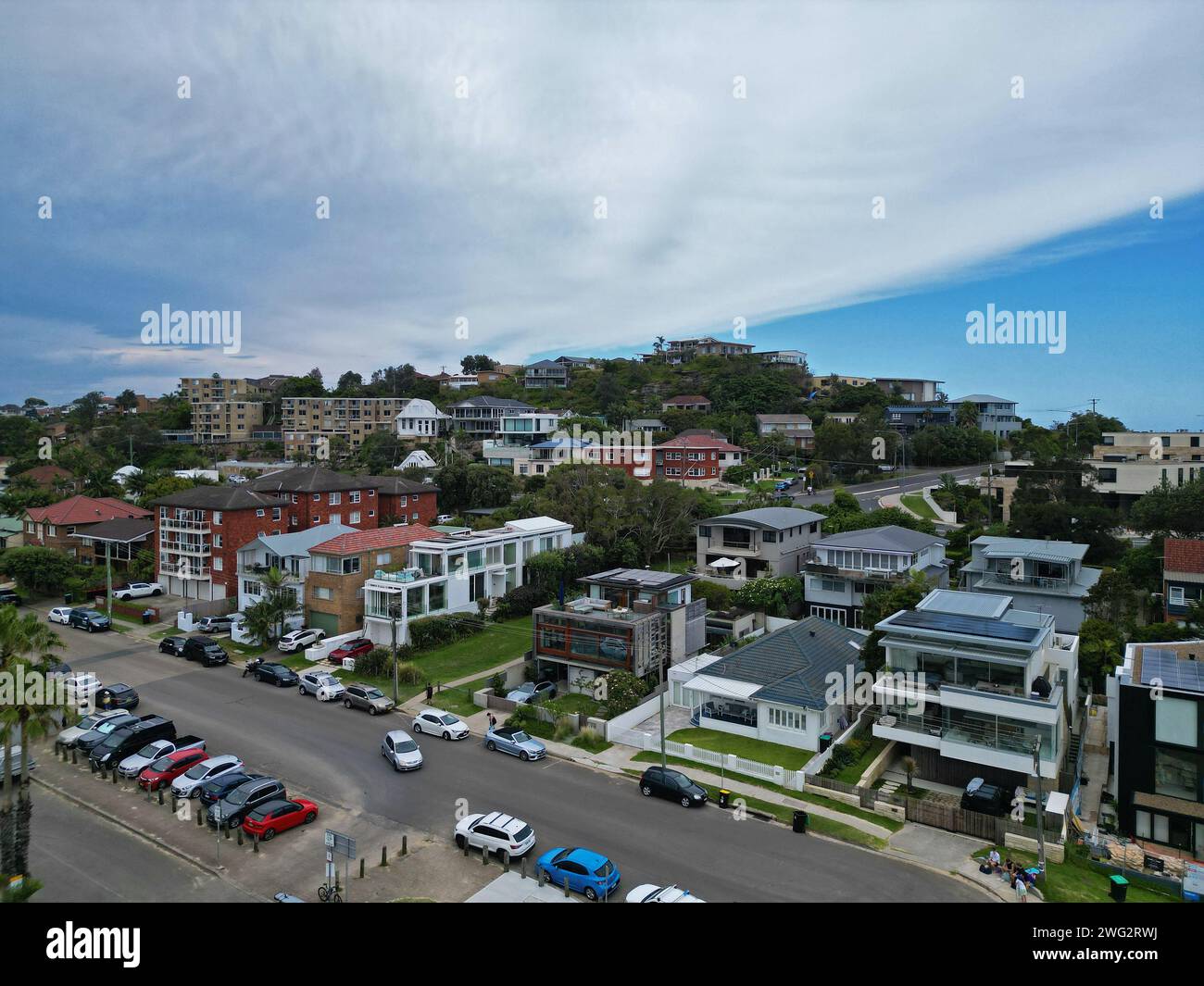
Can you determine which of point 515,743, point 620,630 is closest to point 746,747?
point 620,630

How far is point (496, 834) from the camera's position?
64.9 feet

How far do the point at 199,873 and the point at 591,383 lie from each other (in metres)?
108

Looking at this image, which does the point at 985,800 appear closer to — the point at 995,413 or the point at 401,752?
the point at 401,752

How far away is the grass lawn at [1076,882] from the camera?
1903 cm

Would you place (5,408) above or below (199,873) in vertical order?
above

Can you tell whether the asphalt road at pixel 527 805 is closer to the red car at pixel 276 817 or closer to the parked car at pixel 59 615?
the red car at pixel 276 817

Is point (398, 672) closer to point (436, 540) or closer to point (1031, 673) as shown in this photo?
point (436, 540)

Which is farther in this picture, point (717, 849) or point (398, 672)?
point (398, 672)

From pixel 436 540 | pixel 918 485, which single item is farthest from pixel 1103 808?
pixel 918 485

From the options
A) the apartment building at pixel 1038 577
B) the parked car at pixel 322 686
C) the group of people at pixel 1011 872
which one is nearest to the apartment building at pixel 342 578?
the parked car at pixel 322 686

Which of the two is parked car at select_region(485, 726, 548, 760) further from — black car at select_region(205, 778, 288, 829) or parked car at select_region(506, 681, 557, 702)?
black car at select_region(205, 778, 288, 829)
